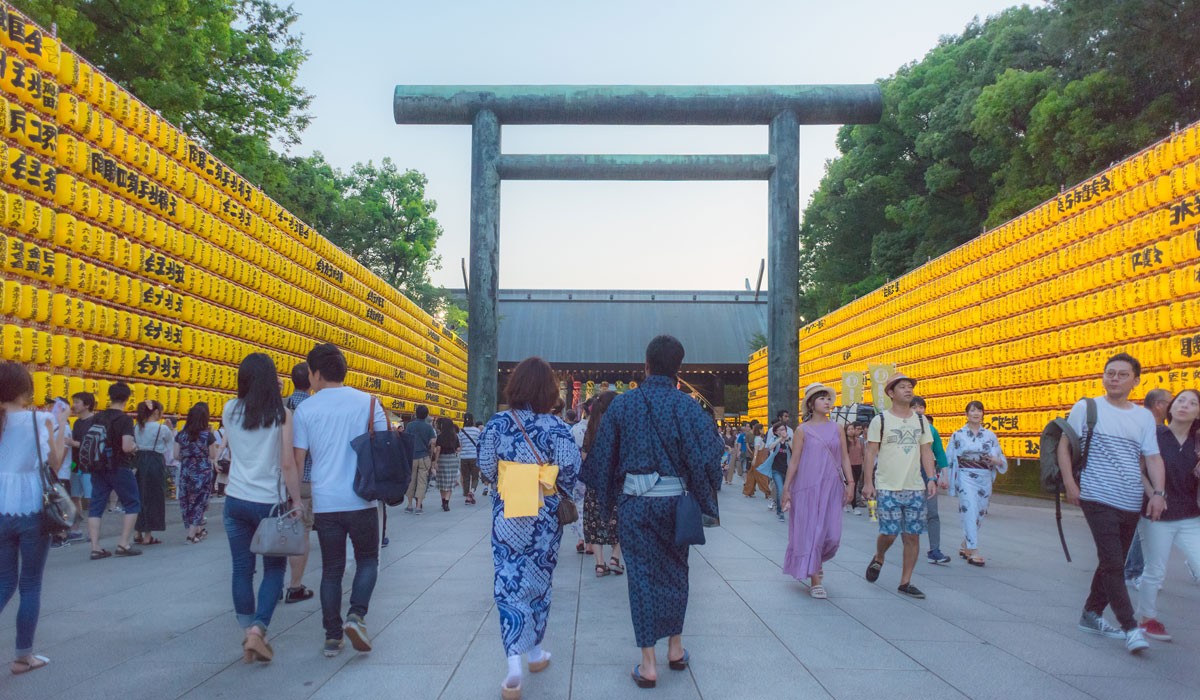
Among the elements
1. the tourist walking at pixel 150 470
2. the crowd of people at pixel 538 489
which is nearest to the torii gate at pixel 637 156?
the tourist walking at pixel 150 470

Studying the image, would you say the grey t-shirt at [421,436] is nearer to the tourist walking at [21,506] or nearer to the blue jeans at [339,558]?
the blue jeans at [339,558]

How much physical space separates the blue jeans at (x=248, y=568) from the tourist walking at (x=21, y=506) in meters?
0.90

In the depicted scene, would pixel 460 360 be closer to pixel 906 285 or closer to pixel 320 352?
pixel 906 285

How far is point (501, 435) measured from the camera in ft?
14.8

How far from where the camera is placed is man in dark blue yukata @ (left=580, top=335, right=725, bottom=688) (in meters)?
4.49

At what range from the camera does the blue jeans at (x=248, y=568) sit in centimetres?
471

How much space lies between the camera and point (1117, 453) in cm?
528

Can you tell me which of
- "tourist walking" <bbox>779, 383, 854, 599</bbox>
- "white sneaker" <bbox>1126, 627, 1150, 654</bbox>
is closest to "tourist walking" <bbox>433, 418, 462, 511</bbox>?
"tourist walking" <bbox>779, 383, 854, 599</bbox>

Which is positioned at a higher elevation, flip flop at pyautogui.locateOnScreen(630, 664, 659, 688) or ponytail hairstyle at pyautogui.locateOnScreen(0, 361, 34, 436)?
ponytail hairstyle at pyautogui.locateOnScreen(0, 361, 34, 436)

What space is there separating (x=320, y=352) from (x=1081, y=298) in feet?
42.2

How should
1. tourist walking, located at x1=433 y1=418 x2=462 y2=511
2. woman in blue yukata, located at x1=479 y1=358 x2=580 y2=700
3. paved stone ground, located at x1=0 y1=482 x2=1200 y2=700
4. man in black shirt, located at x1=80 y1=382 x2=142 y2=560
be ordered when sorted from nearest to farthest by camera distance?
paved stone ground, located at x1=0 y1=482 x2=1200 y2=700
woman in blue yukata, located at x1=479 y1=358 x2=580 y2=700
man in black shirt, located at x1=80 y1=382 x2=142 y2=560
tourist walking, located at x1=433 y1=418 x2=462 y2=511

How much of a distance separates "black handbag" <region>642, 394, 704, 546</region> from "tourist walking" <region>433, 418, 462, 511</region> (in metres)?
10.6

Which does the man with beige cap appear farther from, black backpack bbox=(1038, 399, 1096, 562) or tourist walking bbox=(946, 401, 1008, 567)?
tourist walking bbox=(946, 401, 1008, 567)

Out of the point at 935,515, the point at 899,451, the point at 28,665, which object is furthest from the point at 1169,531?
the point at 28,665
